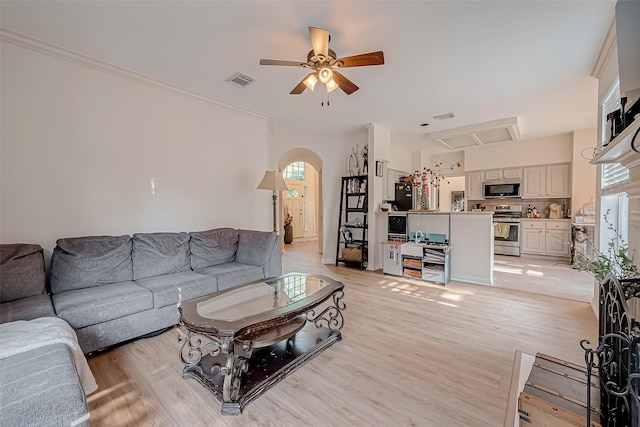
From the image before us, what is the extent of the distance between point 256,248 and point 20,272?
210 cm

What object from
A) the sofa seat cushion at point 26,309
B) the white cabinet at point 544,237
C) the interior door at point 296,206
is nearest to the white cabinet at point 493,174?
the white cabinet at point 544,237

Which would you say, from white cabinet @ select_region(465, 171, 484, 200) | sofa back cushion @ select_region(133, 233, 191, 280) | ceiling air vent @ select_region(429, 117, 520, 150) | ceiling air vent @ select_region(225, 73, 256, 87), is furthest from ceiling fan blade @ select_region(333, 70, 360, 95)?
white cabinet @ select_region(465, 171, 484, 200)

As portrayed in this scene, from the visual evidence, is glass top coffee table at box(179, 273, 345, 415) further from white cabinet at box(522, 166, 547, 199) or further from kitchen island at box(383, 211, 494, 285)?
white cabinet at box(522, 166, 547, 199)

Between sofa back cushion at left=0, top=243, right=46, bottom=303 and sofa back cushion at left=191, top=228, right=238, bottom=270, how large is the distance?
4.26ft

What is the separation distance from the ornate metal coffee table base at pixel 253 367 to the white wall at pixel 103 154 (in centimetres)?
188

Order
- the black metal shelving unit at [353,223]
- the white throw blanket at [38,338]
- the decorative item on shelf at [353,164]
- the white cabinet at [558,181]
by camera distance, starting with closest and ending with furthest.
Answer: the white throw blanket at [38,338] < the black metal shelving unit at [353,223] < the decorative item on shelf at [353,164] < the white cabinet at [558,181]

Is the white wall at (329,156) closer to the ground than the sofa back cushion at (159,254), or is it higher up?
higher up

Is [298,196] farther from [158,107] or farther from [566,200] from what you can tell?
[566,200]

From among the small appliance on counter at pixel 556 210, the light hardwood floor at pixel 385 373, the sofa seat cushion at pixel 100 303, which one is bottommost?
the light hardwood floor at pixel 385 373

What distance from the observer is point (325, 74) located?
2463mm

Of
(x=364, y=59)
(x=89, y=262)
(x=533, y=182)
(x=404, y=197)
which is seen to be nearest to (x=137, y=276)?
(x=89, y=262)

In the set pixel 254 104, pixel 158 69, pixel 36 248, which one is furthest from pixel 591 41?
pixel 36 248

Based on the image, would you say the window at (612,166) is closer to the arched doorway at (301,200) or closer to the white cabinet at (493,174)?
the white cabinet at (493,174)

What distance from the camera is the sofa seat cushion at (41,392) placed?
99cm
